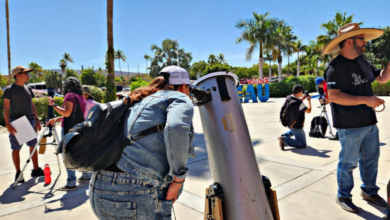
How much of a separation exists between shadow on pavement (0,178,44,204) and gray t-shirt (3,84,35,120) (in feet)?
3.50

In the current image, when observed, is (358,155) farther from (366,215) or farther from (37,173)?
(37,173)

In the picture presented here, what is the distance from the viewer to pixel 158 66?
4994 cm

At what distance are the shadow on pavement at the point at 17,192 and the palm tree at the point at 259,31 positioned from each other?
26317 millimetres

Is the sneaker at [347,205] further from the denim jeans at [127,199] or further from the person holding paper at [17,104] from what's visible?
the person holding paper at [17,104]

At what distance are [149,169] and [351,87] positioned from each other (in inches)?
96.7

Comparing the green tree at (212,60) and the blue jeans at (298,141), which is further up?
the green tree at (212,60)

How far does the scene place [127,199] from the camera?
156 cm

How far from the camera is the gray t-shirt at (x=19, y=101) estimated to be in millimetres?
4433

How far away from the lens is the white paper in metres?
4.34

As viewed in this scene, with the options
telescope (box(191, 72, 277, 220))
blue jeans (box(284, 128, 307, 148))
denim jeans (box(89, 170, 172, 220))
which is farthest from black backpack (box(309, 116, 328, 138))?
denim jeans (box(89, 170, 172, 220))

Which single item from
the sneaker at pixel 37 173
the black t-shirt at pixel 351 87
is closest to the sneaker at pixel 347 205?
the black t-shirt at pixel 351 87

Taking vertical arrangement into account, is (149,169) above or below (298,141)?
above

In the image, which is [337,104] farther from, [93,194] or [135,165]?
[93,194]

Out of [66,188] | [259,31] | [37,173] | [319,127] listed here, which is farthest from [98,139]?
[259,31]
